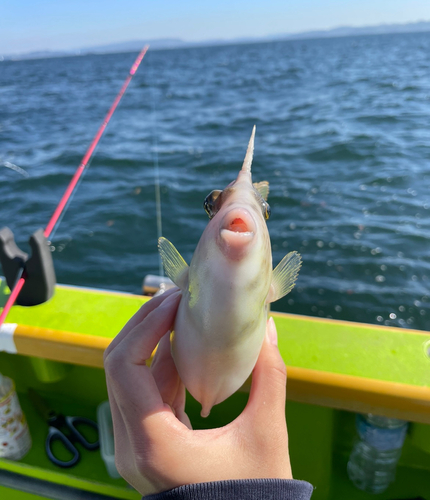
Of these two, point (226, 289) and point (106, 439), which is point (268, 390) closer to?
point (226, 289)

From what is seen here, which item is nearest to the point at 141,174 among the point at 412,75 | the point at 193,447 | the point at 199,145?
the point at 199,145

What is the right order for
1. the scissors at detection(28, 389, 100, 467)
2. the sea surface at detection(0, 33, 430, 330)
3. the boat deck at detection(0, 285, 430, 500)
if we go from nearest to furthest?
1. the boat deck at detection(0, 285, 430, 500)
2. the scissors at detection(28, 389, 100, 467)
3. the sea surface at detection(0, 33, 430, 330)

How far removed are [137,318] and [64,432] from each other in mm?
1751

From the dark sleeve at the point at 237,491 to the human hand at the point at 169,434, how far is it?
0.07ft

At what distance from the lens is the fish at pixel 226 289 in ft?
3.27

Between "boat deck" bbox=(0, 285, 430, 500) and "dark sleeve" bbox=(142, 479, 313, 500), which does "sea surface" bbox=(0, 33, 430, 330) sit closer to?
"boat deck" bbox=(0, 285, 430, 500)

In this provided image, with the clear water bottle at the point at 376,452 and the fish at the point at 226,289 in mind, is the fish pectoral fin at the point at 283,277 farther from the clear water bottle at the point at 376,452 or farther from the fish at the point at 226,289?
the clear water bottle at the point at 376,452

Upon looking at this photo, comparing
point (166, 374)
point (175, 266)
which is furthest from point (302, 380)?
point (175, 266)

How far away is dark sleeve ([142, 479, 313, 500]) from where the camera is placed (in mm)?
919

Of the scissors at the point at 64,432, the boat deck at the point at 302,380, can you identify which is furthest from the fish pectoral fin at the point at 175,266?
the scissors at the point at 64,432

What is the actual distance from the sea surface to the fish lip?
4.42m

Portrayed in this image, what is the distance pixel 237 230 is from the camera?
98 centimetres

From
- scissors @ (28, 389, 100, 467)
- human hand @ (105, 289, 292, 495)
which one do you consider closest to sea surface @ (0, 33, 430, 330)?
scissors @ (28, 389, 100, 467)

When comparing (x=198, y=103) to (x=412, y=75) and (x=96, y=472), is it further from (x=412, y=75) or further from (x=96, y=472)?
(x=96, y=472)
